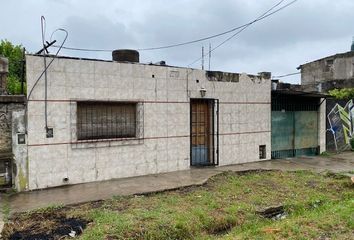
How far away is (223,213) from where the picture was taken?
6.75 m

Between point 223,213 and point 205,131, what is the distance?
5454mm

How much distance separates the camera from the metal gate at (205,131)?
38.8 ft

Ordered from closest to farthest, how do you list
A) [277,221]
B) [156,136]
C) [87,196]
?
[277,221]
[87,196]
[156,136]

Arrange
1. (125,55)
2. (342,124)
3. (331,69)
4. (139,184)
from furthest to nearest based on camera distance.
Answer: (331,69)
(342,124)
(125,55)
(139,184)

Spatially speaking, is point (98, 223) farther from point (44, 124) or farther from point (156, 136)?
point (156, 136)

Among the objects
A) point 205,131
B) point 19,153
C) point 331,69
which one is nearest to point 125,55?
point 205,131

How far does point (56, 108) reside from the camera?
8.84 m

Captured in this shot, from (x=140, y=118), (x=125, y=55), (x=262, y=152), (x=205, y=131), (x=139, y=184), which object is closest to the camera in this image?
(x=139, y=184)

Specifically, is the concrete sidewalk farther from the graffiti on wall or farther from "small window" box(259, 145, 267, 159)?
the graffiti on wall

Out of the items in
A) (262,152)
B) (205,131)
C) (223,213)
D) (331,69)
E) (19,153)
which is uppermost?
Answer: (331,69)

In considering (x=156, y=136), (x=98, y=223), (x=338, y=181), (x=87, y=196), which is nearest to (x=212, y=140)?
(x=156, y=136)

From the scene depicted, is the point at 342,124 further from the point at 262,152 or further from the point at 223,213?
the point at 223,213

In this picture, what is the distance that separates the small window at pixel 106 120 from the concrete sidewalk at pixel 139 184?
4.33 ft

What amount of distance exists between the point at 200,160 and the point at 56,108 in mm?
5187
